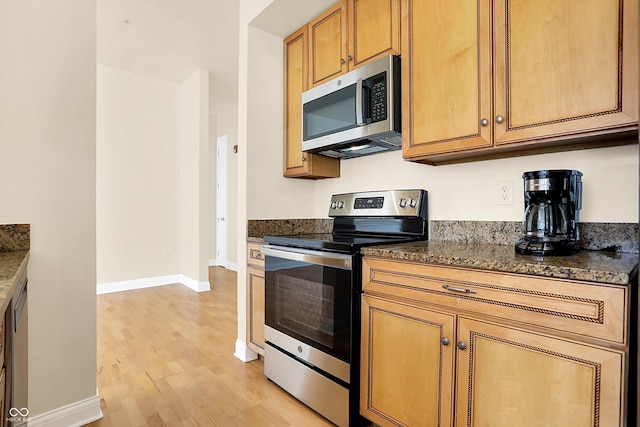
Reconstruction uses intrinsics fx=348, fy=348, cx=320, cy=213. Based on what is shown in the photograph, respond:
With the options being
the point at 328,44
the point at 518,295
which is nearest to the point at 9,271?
the point at 518,295

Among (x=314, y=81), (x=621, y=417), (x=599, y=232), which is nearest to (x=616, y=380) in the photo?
(x=621, y=417)

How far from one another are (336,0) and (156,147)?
3.48 m

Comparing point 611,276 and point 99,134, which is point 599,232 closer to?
point 611,276

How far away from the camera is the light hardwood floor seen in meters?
1.78

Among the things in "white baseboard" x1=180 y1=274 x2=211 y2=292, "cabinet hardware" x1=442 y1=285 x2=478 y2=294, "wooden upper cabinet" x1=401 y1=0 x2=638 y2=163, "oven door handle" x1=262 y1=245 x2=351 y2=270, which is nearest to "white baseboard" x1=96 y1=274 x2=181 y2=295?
"white baseboard" x1=180 y1=274 x2=211 y2=292

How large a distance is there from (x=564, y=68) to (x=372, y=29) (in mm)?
1026

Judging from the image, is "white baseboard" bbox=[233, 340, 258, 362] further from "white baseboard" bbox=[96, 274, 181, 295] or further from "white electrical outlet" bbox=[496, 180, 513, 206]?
"white baseboard" bbox=[96, 274, 181, 295]

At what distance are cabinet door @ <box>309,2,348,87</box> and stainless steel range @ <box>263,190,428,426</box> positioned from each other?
2.64 ft

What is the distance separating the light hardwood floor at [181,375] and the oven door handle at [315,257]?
0.80m

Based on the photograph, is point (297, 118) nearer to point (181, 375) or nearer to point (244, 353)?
point (244, 353)

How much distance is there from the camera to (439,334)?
1.31 meters

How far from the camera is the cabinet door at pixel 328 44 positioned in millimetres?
2111

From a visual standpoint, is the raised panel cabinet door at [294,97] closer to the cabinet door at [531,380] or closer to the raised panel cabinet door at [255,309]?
the raised panel cabinet door at [255,309]

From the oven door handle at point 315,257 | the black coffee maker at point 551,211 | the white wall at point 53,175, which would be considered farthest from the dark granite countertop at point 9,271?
the black coffee maker at point 551,211
